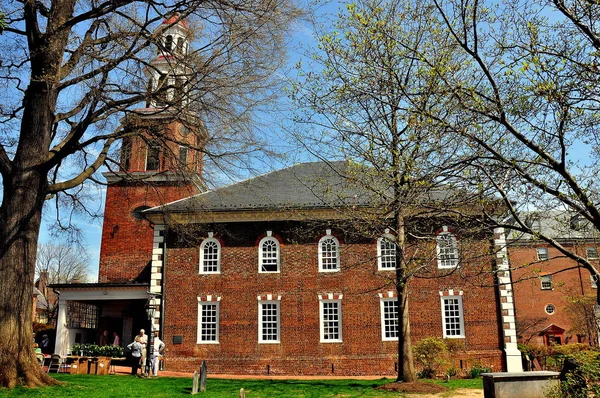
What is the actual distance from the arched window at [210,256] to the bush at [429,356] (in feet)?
30.7

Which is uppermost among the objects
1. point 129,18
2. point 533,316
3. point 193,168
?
point 129,18

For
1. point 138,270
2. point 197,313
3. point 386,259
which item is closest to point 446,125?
point 386,259

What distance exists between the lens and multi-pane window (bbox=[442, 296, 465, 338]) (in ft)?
74.4

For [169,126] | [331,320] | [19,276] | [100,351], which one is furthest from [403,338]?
[100,351]

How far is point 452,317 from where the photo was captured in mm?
22875

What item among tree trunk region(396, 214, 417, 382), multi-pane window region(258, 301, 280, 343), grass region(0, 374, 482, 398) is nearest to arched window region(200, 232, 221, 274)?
multi-pane window region(258, 301, 280, 343)

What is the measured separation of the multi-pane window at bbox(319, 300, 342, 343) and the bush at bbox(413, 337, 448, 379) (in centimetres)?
401

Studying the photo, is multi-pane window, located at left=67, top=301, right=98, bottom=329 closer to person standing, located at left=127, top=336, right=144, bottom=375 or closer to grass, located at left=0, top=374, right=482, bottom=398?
person standing, located at left=127, top=336, right=144, bottom=375

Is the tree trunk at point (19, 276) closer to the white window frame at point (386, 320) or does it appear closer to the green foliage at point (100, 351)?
the green foliage at point (100, 351)

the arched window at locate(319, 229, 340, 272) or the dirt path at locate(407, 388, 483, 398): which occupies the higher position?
the arched window at locate(319, 229, 340, 272)

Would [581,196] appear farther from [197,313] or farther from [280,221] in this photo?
[197,313]

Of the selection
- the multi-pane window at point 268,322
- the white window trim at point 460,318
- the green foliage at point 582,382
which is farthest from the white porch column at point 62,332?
the green foliage at point 582,382

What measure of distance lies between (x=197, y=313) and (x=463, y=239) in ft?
51.9

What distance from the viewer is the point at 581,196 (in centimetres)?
827
